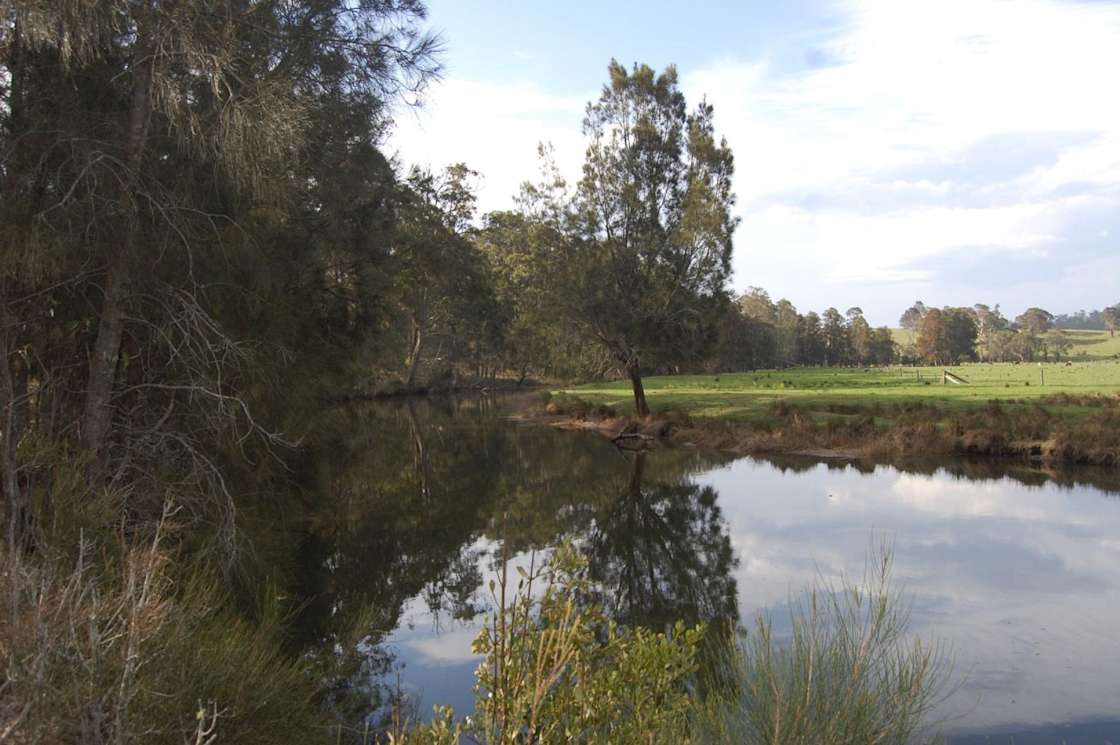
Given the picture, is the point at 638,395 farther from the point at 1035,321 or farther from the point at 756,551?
the point at 1035,321

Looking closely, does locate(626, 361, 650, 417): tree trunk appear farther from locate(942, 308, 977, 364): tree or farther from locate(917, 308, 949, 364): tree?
locate(942, 308, 977, 364): tree

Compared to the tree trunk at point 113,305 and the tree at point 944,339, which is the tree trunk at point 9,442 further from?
the tree at point 944,339

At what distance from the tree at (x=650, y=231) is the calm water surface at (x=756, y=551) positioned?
6.36 meters

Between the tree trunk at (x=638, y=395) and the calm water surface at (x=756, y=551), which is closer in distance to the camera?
the calm water surface at (x=756, y=551)

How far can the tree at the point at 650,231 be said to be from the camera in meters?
29.7

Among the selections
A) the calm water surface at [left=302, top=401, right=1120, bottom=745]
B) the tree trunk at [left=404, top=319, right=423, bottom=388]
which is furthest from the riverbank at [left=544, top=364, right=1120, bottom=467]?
the tree trunk at [left=404, top=319, right=423, bottom=388]

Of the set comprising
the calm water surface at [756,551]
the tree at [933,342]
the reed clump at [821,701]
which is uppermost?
the tree at [933,342]

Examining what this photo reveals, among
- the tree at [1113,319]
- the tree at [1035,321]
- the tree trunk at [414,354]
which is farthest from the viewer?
the tree at [1113,319]

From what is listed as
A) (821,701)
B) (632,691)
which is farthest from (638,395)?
(632,691)

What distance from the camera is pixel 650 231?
A: 30.5 meters

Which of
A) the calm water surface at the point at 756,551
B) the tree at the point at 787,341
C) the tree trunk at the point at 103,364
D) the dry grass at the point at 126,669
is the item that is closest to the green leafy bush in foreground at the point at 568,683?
the calm water surface at the point at 756,551

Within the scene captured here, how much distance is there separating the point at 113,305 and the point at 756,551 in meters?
11.0

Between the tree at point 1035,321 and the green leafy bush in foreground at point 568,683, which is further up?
the tree at point 1035,321

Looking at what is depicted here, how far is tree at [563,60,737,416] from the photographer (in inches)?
1169
